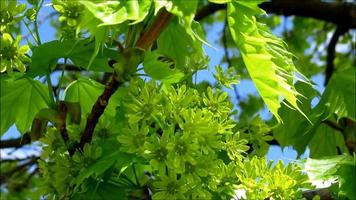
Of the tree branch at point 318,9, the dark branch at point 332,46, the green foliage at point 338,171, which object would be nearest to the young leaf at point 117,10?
the green foliage at point 338,171

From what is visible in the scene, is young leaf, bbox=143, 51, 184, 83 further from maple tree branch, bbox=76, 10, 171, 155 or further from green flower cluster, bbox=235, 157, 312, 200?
green flower cluster, bbox=235, 157, 312, 200

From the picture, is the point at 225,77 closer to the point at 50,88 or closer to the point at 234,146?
the point at 234,146

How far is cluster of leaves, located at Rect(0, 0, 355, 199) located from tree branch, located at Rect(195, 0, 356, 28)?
206cm

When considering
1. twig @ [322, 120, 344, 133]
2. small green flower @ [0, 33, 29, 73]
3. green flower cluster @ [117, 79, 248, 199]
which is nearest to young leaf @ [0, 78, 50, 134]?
small green flower @ [0, 33, 29, 73]

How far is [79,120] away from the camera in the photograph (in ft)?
3.59

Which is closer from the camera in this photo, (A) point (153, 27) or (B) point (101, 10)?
(B) point (101, 10)

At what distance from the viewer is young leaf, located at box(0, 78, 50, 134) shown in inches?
47.0

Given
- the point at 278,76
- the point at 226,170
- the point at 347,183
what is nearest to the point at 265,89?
the point at 278,76

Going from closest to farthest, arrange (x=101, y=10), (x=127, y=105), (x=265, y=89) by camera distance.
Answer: (x=101, y=10) → (x=265, y=89) → (x=127, y=105)

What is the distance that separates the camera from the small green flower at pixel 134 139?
98 cm

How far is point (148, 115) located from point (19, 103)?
1.03 feet

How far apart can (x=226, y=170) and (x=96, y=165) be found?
19 centimetres

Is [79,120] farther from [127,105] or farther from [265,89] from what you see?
[265,89]

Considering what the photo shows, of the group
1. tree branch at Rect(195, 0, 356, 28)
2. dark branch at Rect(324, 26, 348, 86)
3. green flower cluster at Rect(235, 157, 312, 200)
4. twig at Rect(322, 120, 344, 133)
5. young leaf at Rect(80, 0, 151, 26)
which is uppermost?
young leaf at Rect(80, 0, 151, 26)
